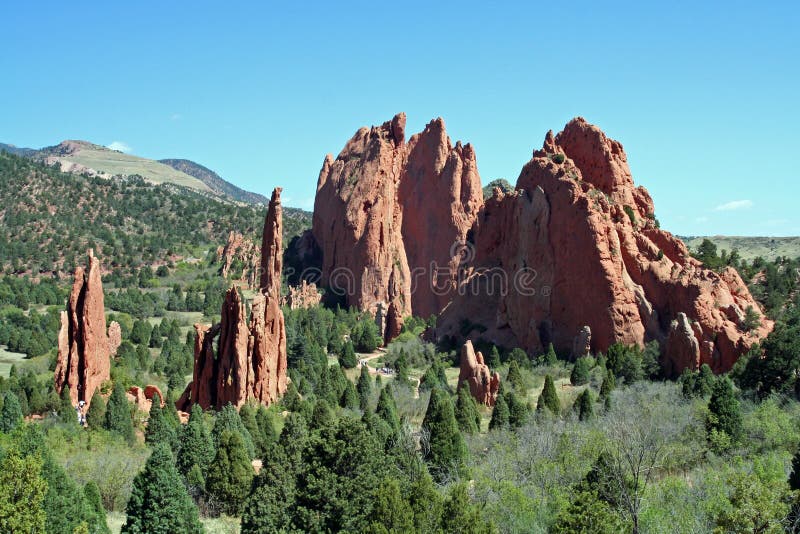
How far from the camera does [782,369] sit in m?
43.9

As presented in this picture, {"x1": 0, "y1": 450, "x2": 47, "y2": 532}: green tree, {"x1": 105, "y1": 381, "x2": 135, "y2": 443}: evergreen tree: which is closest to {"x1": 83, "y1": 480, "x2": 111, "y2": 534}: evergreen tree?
{"x1": 0, "y1": 450, "x2": 47, "y2": 532}: green tree

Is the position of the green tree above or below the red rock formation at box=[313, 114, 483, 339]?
below

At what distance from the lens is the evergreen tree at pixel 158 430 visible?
37.6m

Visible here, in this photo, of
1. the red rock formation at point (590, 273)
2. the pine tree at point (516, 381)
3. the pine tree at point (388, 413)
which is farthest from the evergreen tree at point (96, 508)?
the red rock formation at point (590, 273)

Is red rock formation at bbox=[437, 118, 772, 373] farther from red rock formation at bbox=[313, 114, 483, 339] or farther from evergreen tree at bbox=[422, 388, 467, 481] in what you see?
red rock formation at bbox=[313, 114, 483, 339]

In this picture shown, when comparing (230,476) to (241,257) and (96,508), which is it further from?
(241,257)

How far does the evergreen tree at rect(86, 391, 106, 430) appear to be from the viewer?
130ft

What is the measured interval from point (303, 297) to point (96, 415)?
69.1 metres

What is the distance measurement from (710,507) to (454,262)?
83.3 metres

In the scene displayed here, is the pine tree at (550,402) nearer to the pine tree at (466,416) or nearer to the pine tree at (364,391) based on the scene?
the pine tree at (466,416)

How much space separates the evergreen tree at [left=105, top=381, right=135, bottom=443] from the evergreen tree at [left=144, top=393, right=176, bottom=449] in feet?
2.93

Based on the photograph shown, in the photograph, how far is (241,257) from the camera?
13125 centimetres

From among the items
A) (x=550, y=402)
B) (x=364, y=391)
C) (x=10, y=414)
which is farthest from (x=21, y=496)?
(x=364, y=391)

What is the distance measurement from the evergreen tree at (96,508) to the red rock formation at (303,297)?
7719 centimetres
